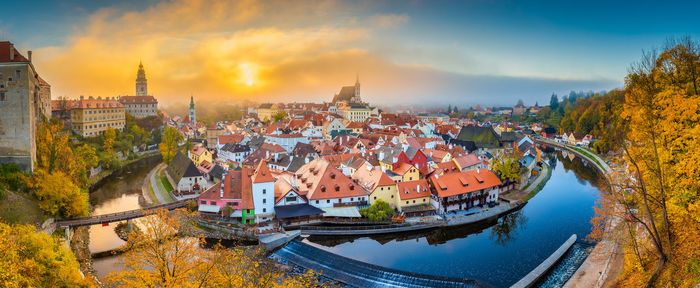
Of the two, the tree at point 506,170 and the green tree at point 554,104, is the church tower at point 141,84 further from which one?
the green tree at point 554,104

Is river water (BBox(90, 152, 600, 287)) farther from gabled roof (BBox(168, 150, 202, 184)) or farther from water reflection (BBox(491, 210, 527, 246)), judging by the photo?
gabled roof (BBox(168, 150, 202, 184))

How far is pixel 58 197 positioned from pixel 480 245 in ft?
93.9

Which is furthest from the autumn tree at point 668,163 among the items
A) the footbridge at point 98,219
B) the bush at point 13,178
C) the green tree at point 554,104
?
the green tree at point 554,104

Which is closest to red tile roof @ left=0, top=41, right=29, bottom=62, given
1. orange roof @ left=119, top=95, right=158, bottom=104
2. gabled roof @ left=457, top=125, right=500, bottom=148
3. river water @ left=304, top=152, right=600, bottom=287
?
river water @ left=304, top=152, right=600, bottom=287

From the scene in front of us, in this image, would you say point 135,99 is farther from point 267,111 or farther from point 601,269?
point 601,269

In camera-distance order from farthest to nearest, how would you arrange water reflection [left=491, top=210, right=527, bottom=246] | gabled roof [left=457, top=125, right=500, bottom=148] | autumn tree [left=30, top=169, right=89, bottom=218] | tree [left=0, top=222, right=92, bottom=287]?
1. gabled roof [left=457, top=125, right=500, bottom=148]
2. water reflection [left=491, top=210, right=527, bottom=246]
3. autumn tree [left=30, top=169, right=89, bottom=218]
4. tree [left=0, top=222, right=92, bottom=287]

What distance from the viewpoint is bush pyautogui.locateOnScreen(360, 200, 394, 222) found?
27166 mm

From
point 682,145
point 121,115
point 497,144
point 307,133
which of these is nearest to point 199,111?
point 121,115

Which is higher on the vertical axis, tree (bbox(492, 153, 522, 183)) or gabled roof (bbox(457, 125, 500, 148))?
gabled roof (bbox(457, 125, 500, 148))

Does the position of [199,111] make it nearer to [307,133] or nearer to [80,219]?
[307,133]

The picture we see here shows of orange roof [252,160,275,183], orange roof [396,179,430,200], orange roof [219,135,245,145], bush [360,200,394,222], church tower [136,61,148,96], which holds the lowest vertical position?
bush [360,200,394,222]

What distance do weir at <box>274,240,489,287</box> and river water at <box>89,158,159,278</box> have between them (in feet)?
30.0

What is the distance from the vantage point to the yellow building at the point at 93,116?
172 ft

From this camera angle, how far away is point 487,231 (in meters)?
27.7
